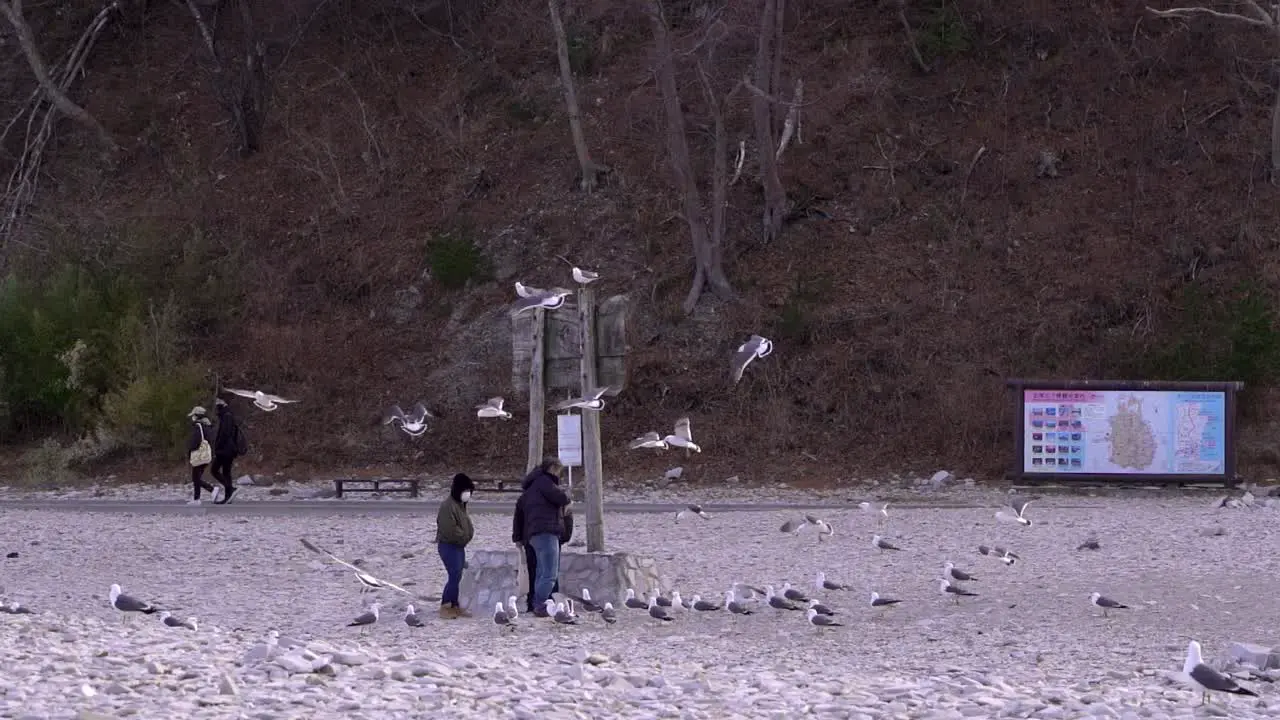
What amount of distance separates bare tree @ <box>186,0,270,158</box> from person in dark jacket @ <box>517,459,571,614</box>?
3198 cm

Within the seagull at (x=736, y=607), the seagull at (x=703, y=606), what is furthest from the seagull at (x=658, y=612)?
the seagull at (x=736, y=607)

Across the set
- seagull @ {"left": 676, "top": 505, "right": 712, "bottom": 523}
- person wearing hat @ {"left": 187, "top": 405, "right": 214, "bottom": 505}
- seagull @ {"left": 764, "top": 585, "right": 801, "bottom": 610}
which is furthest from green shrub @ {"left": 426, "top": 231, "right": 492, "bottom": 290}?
seagull @ {"left": 764, "top": 585, "right": 801, "bottom": 610}

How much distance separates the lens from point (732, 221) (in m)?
38.2

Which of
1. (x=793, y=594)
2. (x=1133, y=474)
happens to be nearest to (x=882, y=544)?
(x=793, y=594)

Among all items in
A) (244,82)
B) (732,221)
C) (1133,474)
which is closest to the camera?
(1133,474)

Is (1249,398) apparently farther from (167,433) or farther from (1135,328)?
(167,433)

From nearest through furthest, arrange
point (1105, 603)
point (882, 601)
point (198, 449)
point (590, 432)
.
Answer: point (1105, 603), point (882, 601), point (590, 432), point (198, 449)

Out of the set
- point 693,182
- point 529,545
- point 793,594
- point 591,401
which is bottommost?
point 793,594

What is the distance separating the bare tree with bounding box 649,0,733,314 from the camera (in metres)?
34.1

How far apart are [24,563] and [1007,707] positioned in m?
14.7

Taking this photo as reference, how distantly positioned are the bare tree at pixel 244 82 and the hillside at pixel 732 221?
2.37 ft

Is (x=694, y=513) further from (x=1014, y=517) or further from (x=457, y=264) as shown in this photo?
(x=457, y=264)

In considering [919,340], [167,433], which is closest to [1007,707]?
[919,340]

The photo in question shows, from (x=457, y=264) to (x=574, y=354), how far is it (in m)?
22.5
